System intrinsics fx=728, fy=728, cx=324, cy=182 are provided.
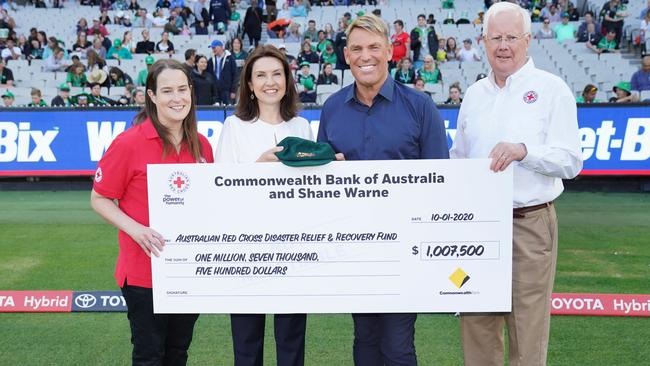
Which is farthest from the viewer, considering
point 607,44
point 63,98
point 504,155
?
point 607,44

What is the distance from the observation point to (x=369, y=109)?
3518 millimetres

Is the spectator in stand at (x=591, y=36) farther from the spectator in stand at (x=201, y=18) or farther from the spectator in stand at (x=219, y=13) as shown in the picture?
the spectator in stand at (x=201, y=18)

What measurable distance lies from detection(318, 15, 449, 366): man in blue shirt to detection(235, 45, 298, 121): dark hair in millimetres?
363

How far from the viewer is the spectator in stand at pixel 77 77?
16500 mm

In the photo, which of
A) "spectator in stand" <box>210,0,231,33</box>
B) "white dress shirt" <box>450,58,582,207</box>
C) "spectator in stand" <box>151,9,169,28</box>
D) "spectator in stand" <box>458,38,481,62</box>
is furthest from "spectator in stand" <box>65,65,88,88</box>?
"white dress shirt" <box>450,58,582,207</box>

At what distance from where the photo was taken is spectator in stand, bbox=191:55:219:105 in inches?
547

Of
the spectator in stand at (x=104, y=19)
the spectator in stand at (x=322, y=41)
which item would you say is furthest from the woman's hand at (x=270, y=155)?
the spectator in stand at (x=104, y=19)

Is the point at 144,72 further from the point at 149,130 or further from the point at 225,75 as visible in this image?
the point at 149,130

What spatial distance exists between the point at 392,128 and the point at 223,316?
2.89 metres

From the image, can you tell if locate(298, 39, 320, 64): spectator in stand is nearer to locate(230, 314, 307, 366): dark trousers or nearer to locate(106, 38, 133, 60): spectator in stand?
locate(106, 38, 133, 60): spectator in stand

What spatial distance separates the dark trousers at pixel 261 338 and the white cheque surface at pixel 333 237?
15 centimetres

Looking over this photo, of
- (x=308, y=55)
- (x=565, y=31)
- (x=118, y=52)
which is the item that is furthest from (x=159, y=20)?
(x=565, y=31)

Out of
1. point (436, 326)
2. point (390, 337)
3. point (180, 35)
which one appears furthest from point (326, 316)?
point (180, 35)

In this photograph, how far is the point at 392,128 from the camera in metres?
3.46
